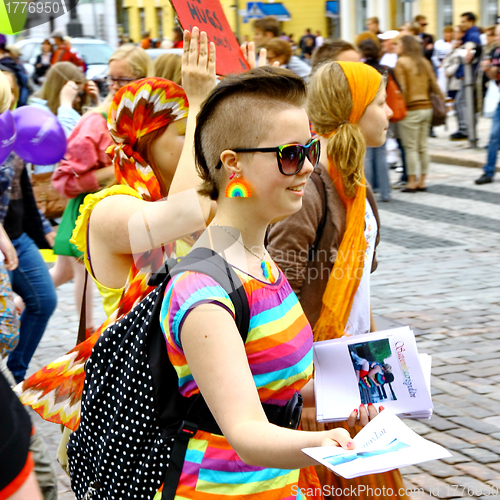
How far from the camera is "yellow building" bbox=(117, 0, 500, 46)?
22453 mm

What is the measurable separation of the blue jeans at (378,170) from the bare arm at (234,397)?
334 inches

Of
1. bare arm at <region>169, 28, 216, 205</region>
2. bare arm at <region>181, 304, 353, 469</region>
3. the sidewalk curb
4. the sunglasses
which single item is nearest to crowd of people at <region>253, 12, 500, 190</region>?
the sidewalk curb

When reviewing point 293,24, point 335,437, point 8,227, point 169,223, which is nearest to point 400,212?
point 8,227

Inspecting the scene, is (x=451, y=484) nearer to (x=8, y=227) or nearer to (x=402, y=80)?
(x=8, y=227)

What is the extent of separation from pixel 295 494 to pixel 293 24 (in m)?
35.9

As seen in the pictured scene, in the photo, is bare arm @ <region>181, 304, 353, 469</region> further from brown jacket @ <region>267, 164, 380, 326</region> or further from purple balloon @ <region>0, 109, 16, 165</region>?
purple balloon @ <region>0, 109, 16, 165</region>

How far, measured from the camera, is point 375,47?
32.7 ft

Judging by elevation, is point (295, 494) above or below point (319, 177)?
below

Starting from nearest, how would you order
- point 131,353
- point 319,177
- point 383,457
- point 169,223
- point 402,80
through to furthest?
point 383,457 → point 131,353 → point 169,223 → point 319,177 → point 402,80

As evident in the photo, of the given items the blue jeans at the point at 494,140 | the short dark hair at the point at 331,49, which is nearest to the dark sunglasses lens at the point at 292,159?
the short dark hair at the point at 331,49

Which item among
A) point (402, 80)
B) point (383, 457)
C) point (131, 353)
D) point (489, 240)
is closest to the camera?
point (383, 457)

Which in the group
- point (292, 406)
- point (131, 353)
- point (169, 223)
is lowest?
point (292, 406)

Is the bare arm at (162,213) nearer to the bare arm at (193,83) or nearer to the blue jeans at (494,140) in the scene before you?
the bare arm at (193,83)

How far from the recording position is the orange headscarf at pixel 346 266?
Answer: 2.89m
